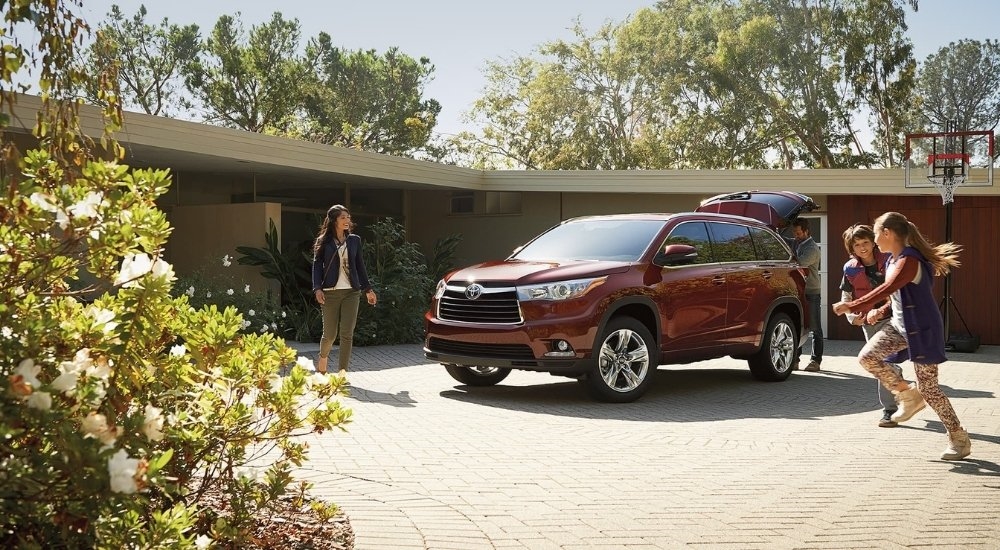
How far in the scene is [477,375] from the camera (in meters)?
11.8

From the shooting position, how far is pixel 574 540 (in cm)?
518

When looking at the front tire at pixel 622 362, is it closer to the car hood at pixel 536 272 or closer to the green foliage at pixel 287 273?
the car hood at pixel 536 272

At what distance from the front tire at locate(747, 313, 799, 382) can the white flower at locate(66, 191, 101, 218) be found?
10.2 metres

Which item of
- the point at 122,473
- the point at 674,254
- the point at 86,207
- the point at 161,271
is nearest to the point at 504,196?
the point at 674,254

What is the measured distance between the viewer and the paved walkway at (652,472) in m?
5.35

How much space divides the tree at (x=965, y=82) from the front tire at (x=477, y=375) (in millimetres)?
42457

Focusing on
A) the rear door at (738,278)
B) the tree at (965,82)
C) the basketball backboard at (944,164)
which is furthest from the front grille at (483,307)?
the tree at (965,82)

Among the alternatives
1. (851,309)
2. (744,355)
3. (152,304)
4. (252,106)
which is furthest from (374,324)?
(252,106)

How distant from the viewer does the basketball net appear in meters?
19.4

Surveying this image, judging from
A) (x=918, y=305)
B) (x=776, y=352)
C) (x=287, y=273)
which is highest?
(x=287, y=273)

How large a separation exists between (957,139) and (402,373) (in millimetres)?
13044

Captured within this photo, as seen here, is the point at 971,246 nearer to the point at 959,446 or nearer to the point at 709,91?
the point at 959,446

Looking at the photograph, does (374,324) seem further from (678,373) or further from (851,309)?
(851,309)

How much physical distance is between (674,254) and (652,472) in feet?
14.5
